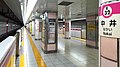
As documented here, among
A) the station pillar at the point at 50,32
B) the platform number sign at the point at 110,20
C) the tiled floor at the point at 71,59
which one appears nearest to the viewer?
the platform number sign at the point at 110,20

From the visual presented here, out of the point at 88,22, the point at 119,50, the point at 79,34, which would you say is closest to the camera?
the point at 119,50

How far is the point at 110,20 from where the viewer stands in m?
2.07

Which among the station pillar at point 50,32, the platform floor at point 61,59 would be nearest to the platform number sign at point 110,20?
the platform floor at point 61,59

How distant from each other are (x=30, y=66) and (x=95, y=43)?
223 inches

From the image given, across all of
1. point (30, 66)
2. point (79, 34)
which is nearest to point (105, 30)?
point (30, 66)

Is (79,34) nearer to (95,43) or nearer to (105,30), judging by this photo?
(95,43)

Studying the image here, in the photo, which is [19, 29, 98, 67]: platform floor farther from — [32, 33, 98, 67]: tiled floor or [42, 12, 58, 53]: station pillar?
[42, 12, 58, 53]: station pillar

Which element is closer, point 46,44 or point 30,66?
point 30,66

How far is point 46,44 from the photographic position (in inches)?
307

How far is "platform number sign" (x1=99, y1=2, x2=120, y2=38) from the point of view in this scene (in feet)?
6.44

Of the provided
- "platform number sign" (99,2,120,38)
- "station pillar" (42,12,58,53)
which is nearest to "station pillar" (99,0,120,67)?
"platform number sign" (99,2,120,38)

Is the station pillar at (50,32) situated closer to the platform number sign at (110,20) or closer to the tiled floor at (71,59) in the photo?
the tiled floor at (71,59)

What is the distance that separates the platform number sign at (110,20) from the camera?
1963mm

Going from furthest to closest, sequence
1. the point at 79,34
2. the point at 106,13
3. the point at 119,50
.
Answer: the point at 79,34 < the point at 106,13 < the point at 119,50
